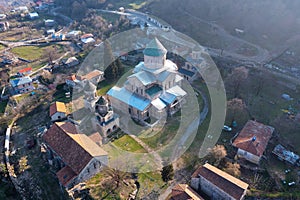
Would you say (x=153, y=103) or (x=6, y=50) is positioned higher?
(x=153, y=103)

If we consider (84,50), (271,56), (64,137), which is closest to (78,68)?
(84,50)

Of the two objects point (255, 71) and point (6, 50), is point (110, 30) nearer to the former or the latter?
point (6, 50)

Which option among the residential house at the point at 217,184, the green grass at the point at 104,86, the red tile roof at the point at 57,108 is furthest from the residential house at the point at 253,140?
the red tile roof at the point at 57,108

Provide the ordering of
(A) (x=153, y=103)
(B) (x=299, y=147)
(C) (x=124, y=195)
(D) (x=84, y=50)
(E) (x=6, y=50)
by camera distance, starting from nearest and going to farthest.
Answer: (C) (x=124, y=195) → (B) (x=299, y=147) → (A) (x=153, y=103) → (D) (x=84, y=50) → (E) (x=6, y=50)

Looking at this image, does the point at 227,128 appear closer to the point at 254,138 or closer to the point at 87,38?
the point at 254,138

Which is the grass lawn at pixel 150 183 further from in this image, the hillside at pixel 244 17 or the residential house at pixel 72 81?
the hillside at pixel 244 17

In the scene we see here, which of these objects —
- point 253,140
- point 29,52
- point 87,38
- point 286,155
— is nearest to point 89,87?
point 253,140
